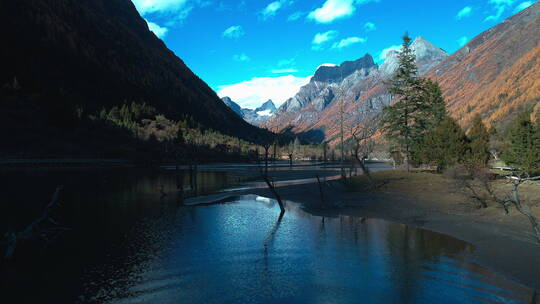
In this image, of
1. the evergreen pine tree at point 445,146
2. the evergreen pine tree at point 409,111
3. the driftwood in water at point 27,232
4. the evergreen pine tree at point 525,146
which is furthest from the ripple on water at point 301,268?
the evergreen pine tree at point 409,111

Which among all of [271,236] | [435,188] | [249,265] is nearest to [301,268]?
[249,265]

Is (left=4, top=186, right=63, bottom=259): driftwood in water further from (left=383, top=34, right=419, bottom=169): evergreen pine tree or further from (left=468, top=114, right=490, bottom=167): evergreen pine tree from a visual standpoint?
(left=383, top=34, right=419, bottom=169): evergreen pine tree

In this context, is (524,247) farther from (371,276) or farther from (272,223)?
(272,223)

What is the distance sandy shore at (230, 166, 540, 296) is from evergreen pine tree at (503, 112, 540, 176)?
11.8m

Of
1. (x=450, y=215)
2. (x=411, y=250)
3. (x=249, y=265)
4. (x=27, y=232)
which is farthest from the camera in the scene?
(x=450, y=215)

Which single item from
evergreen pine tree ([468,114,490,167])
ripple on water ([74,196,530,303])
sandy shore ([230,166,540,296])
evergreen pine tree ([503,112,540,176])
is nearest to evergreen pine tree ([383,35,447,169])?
evergreen pine tree ([468,114,490,167])

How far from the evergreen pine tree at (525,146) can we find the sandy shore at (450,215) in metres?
11.8

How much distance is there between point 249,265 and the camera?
73.7 ft

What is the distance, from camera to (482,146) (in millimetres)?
57656

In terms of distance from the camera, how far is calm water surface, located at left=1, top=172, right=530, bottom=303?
17.7 metres

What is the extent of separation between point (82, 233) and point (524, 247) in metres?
34.7

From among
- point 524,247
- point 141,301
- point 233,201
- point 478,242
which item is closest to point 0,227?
point 141,301

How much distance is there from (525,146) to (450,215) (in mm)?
29754

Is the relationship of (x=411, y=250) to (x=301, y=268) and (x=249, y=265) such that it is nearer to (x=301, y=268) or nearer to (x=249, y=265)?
(x=301, y=268)
